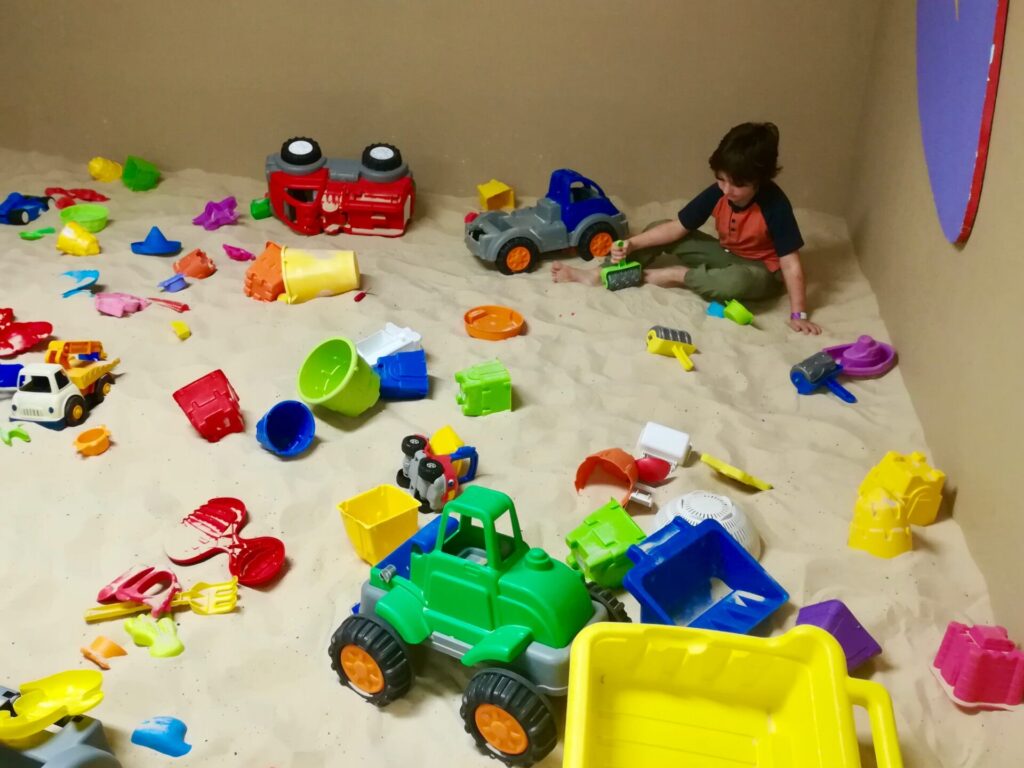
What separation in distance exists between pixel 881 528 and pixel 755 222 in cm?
144

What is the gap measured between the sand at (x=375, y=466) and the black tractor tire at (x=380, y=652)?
41 millimetres

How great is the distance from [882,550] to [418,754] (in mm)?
1170

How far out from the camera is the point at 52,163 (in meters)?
4.23

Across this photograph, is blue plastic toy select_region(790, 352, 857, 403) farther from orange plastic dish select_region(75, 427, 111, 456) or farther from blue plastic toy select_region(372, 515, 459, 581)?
orange plastic dish select_region(75, 427, 111, 456)

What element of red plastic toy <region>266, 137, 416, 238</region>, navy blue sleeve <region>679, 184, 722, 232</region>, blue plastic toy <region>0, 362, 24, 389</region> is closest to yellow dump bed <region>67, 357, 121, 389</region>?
blue plastic toy <region>0, 362, 24, 389</region>

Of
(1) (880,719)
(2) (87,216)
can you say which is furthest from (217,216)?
(1) (880,719)

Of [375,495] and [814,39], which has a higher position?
[814,39]

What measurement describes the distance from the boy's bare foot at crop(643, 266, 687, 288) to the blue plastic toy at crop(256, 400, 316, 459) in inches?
57.4

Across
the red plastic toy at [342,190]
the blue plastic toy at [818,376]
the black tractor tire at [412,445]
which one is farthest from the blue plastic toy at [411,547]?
the red plastic toy at [342,190]

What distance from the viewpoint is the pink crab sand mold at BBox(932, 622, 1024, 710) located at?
1.74 m

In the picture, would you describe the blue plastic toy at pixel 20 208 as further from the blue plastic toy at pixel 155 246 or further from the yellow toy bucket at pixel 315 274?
the yellow toy bucket at pixel 315 274

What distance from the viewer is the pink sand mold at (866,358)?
2.85 m

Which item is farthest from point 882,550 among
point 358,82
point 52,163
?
point 52,163

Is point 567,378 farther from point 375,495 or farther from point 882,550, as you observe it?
point 882,550
